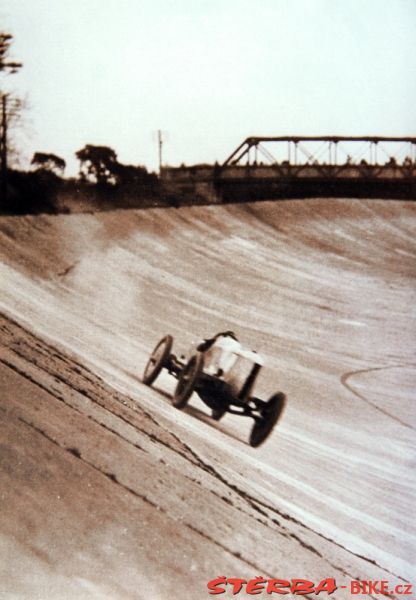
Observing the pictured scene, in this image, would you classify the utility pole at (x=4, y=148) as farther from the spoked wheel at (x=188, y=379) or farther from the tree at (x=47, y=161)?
the spoked wheel at (x=188, y=379)

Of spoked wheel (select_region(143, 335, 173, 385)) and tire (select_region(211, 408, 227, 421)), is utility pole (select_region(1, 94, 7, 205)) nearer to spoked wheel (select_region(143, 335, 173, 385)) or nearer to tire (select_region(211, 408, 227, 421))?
spoked wheel (select_region(143, 335, 173, 385))

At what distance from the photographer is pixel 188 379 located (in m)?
12.7

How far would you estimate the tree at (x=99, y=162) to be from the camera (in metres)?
22.8

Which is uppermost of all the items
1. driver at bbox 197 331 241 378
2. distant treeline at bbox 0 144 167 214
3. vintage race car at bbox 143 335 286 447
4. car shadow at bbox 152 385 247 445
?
distant treeline at bbox 0 144 167 214

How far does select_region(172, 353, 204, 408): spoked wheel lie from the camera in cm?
1247

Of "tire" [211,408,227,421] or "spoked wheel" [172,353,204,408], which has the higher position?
"spoked wheel" [172,353,204,408]

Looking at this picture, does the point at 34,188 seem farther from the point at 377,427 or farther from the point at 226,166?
the point at 226,166

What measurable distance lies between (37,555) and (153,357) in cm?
894

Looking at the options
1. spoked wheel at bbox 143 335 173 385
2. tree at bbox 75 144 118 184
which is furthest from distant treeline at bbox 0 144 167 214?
spoked wheel at bbox 143 335 173 385

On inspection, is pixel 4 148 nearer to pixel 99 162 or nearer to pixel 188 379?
pixel 99 162

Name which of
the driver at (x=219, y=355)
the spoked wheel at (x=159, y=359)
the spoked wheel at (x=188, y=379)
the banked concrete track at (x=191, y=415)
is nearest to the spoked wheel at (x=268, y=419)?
the banked concrete track at (x=191, y=415)

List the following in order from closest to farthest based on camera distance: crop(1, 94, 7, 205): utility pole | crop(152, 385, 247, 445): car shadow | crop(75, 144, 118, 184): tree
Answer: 1. crop(152, 385, 247, 445): car shadow
2. crop(1, 94, 7, 205): utility pole
3. crop(75, 144, 118, 184): tree

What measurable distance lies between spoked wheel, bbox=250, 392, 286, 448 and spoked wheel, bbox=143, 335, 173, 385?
5.67 ft

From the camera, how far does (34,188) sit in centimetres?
2909
